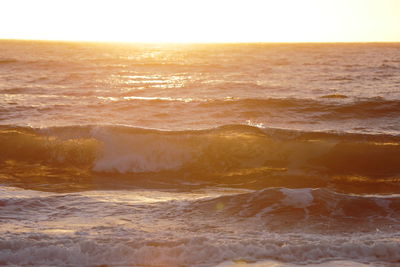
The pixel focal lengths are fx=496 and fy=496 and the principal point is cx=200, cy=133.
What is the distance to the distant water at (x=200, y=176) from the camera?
18.4 feet

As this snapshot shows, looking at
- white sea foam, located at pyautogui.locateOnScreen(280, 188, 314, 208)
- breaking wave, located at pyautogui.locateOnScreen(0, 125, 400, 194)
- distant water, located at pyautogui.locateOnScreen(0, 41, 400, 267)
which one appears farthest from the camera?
breaking wave, located at pyautogui.locateOnScreen(0, 125, 400, 194)

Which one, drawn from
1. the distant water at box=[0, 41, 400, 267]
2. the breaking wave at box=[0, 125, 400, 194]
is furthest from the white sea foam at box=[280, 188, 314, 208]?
the breaking wave at box=[0, 125, 400, 194]

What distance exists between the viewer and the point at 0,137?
1310 cm

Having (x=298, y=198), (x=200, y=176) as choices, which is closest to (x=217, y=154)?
(x=200, y=176)

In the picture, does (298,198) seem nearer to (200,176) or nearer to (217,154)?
(200,176)

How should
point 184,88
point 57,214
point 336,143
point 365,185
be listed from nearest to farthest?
point 57,214 < point 365,185 < point 336,143 < point 184,88

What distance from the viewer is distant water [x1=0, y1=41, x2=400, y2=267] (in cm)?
561

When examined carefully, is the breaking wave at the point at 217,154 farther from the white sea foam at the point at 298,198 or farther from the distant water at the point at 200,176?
the white sea foam at the point at 298,198

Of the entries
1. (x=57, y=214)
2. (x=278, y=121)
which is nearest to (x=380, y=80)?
(x=278, y=121)

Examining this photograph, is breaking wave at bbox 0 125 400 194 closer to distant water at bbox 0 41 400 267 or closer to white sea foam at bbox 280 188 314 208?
distant water at bbox 0 41 400 267

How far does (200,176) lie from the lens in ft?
35.2

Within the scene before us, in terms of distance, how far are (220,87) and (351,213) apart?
1883cm

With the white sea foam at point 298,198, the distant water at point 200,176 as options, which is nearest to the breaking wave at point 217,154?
the distant water at point 200,176

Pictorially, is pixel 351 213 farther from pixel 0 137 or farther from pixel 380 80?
pixel 380 80
